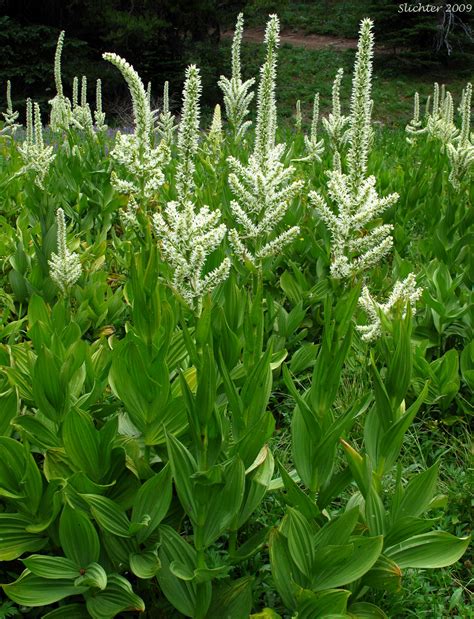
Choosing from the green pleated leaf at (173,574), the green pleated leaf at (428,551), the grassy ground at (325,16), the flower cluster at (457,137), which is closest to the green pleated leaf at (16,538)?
the green pleated leaf at (173,574)

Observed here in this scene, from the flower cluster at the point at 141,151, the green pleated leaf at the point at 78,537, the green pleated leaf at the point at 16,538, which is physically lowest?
the green pleated leaf at the point at 16,538

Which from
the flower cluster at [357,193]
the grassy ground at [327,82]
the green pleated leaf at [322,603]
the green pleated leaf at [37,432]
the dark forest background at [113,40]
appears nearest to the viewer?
the green pleated leaf at [322,603]

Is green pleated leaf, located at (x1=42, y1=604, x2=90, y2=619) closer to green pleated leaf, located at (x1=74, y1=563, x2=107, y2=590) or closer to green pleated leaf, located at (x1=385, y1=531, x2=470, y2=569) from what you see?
green pleated leaf, located at (x1=74, y1=563, x2=107, y2=590)

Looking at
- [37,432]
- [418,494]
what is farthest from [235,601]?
[37,432]

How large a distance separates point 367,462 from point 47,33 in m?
22.5

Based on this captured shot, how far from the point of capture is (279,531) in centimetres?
218

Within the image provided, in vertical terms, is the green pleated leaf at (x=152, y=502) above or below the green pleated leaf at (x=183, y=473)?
below

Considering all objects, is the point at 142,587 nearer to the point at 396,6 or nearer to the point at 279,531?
the point at 279,531

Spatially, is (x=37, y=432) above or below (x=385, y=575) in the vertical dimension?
above

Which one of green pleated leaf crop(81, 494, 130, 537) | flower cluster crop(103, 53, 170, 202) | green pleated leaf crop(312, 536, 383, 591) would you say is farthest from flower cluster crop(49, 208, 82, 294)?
green pleated leaf crop(312, 536, 383, 591)

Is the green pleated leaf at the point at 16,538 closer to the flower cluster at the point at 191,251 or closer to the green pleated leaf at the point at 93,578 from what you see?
the green pleated leaf at the point at 93,578

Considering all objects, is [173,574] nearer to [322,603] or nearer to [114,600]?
[114,600]

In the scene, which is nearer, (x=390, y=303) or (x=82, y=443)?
(x=82, y=443)

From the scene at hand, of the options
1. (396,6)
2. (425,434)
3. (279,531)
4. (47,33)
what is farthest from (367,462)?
(396,6)
